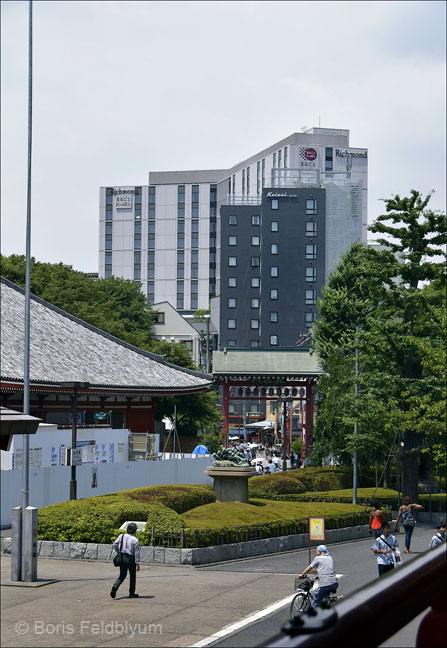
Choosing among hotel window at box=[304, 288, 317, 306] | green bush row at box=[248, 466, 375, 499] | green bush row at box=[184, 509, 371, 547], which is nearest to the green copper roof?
green bush row at box=[248, 466, 375, 499]

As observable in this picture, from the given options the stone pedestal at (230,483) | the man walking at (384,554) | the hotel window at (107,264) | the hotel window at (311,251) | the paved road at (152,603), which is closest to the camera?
the paved road at (152,603)

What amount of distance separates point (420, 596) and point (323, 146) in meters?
158

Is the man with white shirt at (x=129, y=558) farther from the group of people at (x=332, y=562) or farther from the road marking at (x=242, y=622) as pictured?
the group of people at (x=332, y=562)

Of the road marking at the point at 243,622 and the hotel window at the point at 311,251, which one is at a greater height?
the hotel window at the point at 311,251

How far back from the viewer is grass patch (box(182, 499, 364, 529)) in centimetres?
2667

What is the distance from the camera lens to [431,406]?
37719 mm

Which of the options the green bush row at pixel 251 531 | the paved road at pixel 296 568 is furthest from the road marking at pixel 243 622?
the green bush row at pixel 251 531

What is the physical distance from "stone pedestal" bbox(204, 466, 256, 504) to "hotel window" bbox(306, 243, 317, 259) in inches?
3871

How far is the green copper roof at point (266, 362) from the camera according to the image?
6919 cm

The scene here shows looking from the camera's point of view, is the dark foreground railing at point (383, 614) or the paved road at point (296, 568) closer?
the dark foreground railing at point (383, 614)

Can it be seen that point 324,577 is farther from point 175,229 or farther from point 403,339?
point 175,229

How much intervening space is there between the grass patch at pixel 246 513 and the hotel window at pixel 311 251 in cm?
9573

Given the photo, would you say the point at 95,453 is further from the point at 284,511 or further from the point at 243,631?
the point at 243,631

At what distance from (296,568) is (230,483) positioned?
869 cm
